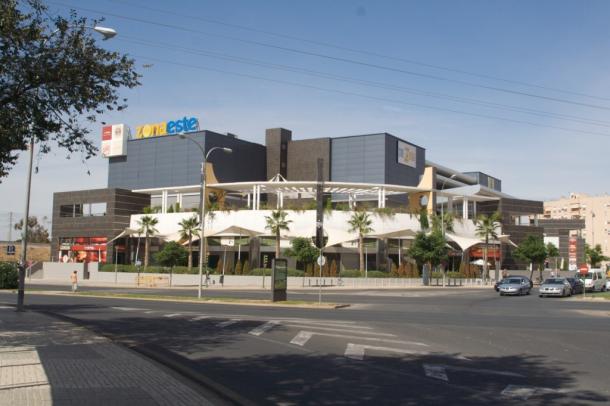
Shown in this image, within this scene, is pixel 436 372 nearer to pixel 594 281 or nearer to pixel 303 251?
pixel 303 251

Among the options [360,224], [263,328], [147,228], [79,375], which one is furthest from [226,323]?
[147,228]

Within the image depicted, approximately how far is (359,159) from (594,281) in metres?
46.1

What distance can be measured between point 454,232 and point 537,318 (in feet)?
157

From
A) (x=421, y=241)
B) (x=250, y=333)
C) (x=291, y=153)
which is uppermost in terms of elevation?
(x=291, y=153)

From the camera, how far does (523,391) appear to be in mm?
9289

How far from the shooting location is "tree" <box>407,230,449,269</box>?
60781 millimetres

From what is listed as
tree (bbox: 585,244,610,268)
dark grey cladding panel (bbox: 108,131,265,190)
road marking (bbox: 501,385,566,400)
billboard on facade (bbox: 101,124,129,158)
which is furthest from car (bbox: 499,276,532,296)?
tree (bbox: 585,244,610,268)

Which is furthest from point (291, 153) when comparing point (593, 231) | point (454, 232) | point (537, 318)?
point (593, 231)

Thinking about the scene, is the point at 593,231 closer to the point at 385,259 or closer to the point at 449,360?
the point at 385,259

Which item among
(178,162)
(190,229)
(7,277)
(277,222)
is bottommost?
(7,277)

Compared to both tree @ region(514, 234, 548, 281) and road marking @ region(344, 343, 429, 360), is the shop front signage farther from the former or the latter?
road marking @ region(344, 343, 429, 360)

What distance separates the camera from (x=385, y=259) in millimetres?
66000

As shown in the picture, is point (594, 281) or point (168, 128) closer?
point (594, 281)

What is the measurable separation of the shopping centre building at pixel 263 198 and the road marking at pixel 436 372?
139 feet
